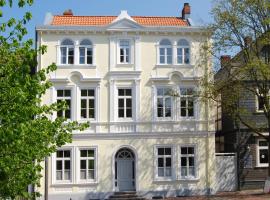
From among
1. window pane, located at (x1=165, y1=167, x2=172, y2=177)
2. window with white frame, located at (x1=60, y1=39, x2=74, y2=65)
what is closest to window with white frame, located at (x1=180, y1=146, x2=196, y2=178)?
window pane, located at (x1=165, y1=167, x2=172, y2=177)

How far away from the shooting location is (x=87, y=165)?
120 feet

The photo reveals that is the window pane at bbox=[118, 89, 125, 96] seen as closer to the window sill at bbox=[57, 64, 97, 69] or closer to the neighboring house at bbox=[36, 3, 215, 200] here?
the neighboring house at bbox=[36, 3, 215, 200]

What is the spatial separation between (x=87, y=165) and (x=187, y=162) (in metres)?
6.53

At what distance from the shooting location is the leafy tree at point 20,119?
15.3 metres

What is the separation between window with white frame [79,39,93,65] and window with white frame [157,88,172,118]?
495 centimetres

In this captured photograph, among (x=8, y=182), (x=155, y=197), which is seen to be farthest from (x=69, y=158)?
(x=8, y=182)

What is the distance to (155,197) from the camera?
36406 millimetres

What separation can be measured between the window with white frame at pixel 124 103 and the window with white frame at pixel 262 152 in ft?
30.4

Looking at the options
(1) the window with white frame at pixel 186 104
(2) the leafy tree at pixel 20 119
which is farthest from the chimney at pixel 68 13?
(2) the leafy tree at pixel 20 119

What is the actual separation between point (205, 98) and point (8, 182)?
64.9 ft

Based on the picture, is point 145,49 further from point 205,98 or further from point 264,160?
point 264,160

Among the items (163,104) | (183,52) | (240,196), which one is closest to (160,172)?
(163,104)

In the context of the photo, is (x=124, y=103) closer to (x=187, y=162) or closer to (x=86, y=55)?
(x=86, y=55)

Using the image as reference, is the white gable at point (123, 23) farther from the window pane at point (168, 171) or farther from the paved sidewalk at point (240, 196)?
the paved sidewalk at point (240, 196)
